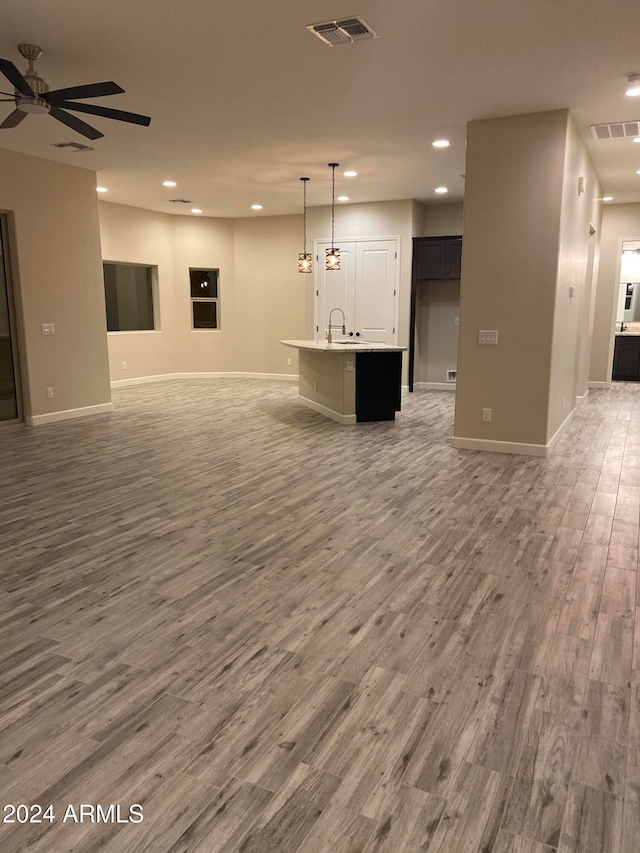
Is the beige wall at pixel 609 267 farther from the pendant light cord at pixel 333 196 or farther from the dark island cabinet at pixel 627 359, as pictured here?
the pendant light cord at pixel 333 196

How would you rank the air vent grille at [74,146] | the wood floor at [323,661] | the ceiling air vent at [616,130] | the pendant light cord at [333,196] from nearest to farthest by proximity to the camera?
1. the wood floor at [323,661]
2. the ceiling air vent at [616,130]
3. the air vent grille at [74,146]
4. the pendant light cord at [333,196]

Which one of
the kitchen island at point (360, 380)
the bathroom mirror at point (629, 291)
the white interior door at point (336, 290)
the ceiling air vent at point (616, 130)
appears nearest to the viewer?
the ceiling air vent at point (616, 130)

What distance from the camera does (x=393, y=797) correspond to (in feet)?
5.66

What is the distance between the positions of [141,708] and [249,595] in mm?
908

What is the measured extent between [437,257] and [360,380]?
11.4ft

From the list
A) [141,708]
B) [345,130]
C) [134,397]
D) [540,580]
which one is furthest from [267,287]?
[141,708]

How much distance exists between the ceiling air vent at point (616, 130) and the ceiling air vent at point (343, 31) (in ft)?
9.58

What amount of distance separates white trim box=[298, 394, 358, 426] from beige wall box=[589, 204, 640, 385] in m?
5.24

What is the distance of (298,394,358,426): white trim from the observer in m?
7.24

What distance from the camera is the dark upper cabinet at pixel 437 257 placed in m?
9.41

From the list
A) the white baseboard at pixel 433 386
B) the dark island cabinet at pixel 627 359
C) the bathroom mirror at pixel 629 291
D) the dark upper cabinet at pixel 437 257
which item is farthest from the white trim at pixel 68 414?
the bathroom mirror at pixel 629 291

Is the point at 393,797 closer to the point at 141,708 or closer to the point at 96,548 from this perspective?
the point at 141,708

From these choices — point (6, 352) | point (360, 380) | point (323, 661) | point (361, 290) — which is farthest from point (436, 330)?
point (323, 661)

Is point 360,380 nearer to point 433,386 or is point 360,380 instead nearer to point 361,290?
point 361,290
